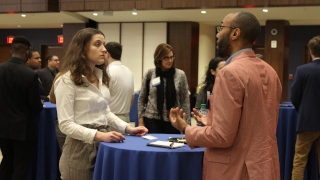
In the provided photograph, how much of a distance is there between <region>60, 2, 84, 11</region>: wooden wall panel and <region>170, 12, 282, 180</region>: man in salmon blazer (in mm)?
8801

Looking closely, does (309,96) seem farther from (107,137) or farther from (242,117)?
(107,137)

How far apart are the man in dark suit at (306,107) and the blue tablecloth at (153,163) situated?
7.17ft

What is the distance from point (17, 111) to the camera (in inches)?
139

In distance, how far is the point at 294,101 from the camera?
4148 millimetres

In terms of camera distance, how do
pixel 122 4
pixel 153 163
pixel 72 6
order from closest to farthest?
pixel 153 163 < pixel 122 4 < pixel 72 6

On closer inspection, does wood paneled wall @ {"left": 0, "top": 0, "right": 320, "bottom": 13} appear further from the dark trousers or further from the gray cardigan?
the dark trousers

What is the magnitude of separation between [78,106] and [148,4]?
7566 mm

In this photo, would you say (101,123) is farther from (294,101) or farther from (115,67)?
(294,101)

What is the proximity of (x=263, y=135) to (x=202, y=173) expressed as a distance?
48 centimetres

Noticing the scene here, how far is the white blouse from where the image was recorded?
2.34 meters

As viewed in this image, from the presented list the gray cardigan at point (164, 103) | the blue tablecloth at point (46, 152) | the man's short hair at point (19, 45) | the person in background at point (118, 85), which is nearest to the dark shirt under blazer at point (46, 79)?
the blue tablecloth at point (46, 152)

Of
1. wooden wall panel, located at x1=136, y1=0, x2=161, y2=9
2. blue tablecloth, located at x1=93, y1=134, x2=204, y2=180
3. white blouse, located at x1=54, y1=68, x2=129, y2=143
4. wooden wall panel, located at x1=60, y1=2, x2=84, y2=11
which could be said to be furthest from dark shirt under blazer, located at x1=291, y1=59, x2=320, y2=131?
wooden wall panel, located at x1=60, y1=2, x2=84, y2=11

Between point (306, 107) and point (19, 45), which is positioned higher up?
point (19, 45)

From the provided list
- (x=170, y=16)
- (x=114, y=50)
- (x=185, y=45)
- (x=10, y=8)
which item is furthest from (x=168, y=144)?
(x=10, y=8)
